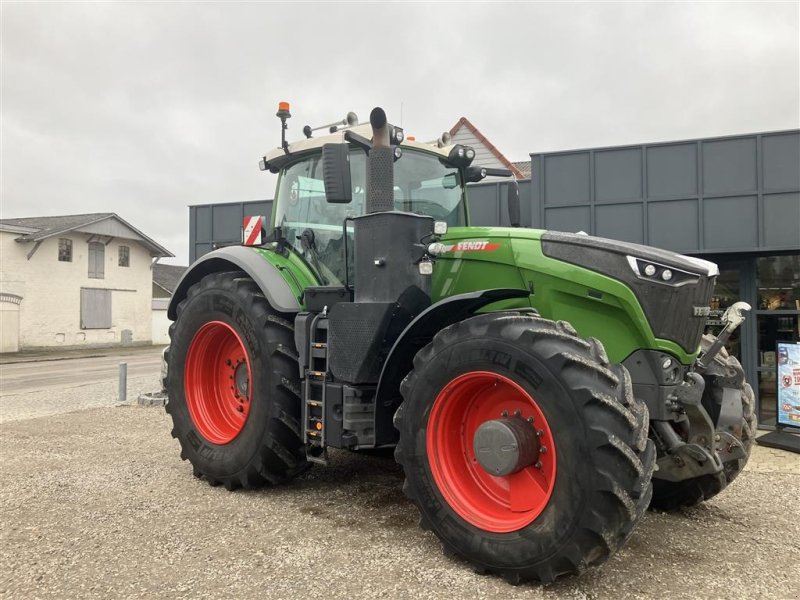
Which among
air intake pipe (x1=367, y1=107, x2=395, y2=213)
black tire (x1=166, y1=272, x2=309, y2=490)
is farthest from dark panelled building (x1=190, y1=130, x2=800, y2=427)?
air intake pipe (x1=367, y1=107, x2=395, y2=213)

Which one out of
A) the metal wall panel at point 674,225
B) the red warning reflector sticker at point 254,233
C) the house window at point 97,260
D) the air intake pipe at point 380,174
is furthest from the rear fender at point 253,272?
the house window at point 97,260

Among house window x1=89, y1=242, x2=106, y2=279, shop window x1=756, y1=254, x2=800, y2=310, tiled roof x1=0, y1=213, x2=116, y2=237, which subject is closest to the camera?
shop window x1=756, y1=254, x2=800, y2=310

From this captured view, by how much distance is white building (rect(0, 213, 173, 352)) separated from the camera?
24.2 metres

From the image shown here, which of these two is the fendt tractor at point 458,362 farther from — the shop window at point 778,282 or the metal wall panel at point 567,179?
the shop window at point 778,282

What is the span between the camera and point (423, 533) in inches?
151

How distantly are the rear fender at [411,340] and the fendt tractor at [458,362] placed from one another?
15 millimetres

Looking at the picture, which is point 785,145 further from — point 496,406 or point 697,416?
point 496,406

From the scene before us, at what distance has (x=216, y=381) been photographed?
5340 mm

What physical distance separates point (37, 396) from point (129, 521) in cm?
845

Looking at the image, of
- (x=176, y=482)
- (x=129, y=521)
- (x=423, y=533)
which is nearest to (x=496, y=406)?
(x=423, y=533)

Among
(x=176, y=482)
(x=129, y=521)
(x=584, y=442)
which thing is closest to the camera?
(x=584, y=442)

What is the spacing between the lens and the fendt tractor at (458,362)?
2965mm

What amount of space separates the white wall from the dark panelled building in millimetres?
20911

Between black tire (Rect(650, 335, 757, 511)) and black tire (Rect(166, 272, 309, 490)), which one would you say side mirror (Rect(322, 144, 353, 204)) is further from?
black tire (Rect(650, 335, 757, 511))
